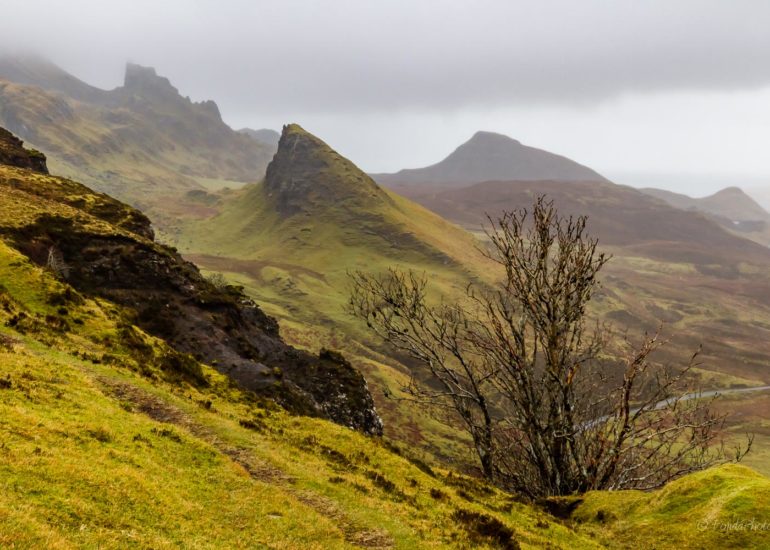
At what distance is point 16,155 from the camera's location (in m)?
60.3

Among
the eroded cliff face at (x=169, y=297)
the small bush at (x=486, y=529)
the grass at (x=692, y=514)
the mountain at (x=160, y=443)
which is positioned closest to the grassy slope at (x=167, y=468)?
the mountain at (x=160, y=443)

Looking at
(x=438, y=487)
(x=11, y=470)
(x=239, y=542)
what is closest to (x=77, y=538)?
(x=11, y=470)

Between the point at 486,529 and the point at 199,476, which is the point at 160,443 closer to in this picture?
the point at 199,476

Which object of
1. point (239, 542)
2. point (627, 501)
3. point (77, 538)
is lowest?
point (627, 501)

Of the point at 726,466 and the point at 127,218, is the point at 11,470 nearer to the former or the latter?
the point at 726,466

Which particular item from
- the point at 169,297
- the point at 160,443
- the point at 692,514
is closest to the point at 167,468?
the point at 160,443

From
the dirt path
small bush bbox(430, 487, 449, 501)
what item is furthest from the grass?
the dirt path

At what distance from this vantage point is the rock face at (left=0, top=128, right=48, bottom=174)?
5881 cm

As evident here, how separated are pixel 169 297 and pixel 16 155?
34.5 meters

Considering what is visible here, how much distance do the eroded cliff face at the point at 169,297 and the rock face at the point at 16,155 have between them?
295 inches

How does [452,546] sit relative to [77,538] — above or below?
below

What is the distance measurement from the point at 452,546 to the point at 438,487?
780 centimetres

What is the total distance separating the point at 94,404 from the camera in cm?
2041

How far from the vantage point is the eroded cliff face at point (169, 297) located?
4088cm
